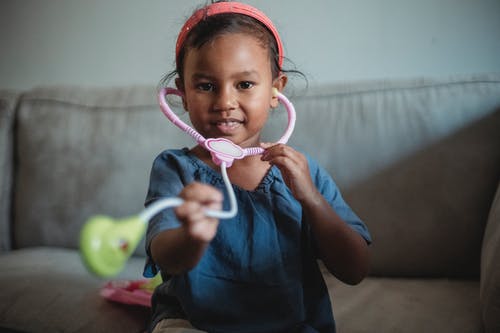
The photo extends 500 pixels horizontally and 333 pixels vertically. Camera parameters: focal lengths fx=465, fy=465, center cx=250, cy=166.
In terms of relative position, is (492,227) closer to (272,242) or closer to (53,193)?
(272,242)

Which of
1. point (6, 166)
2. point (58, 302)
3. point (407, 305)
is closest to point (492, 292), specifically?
point (407, 305)

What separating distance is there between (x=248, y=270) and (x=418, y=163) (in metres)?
0.65

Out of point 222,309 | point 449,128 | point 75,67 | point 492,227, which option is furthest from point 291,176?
point 75,67

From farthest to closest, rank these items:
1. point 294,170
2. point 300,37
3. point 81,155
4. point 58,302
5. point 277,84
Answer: point 300,37, point 81,155, point 58,302, point 277,84, point 294,170

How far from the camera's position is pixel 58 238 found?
1.51 metres

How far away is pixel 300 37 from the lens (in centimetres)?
165

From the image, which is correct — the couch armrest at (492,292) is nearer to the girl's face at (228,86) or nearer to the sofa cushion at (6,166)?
the girl's face at (228,86)

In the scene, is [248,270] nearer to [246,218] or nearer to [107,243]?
[246,218]

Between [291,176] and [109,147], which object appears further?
[109,147]

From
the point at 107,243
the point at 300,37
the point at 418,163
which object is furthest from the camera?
the point at 300,37

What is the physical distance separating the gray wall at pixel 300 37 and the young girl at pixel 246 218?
0.73 m

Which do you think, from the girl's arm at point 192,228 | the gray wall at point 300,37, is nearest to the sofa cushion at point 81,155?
the gray wall at point 300,37

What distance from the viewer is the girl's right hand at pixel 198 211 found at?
21.0 inches

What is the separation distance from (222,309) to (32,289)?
0.64 metres
